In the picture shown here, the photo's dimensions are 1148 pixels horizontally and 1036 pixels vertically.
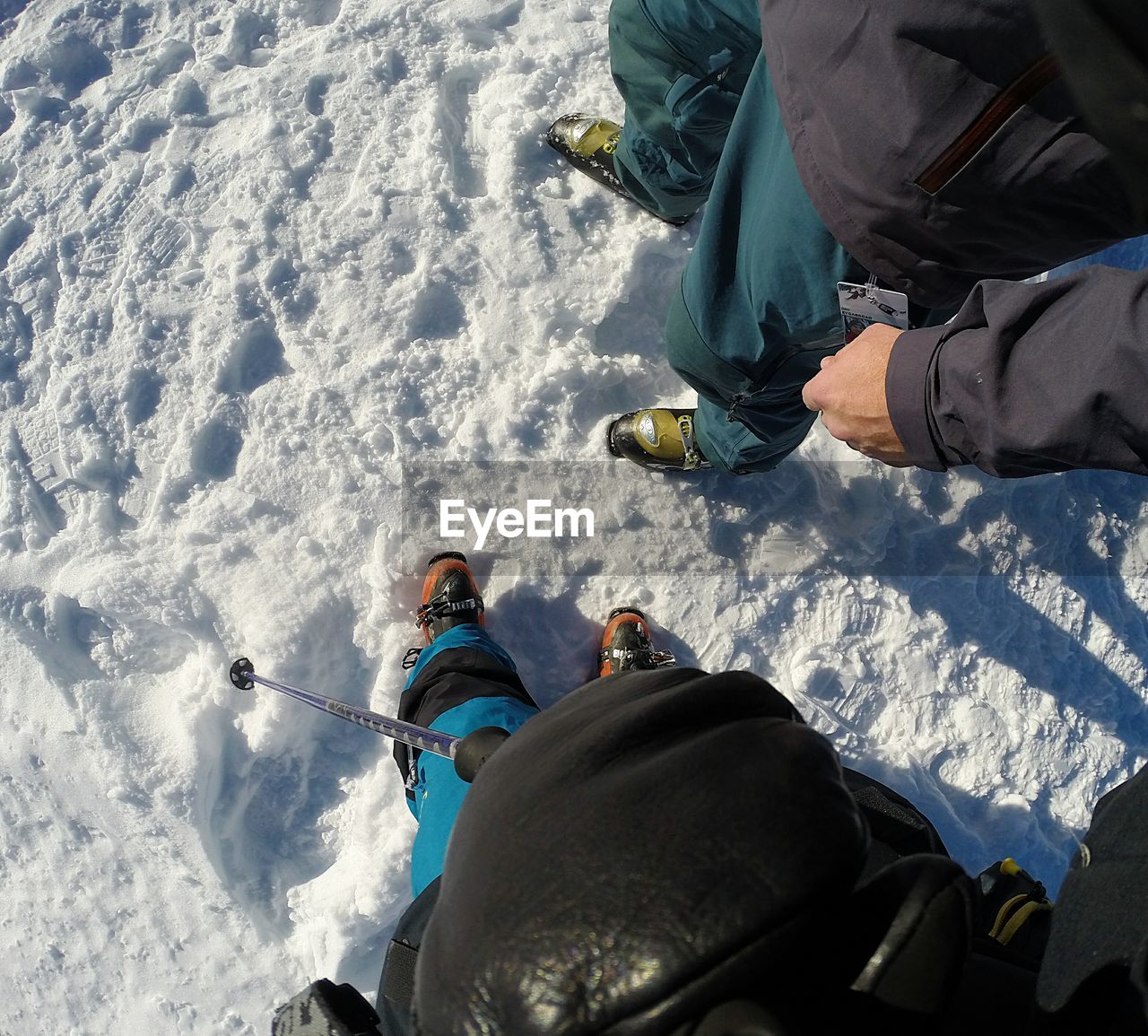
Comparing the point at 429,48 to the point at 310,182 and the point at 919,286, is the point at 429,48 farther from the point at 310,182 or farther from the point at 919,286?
the point at 919,286

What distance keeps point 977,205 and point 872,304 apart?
27 cm

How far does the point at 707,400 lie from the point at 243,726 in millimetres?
1647

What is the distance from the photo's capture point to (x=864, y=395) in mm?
1194

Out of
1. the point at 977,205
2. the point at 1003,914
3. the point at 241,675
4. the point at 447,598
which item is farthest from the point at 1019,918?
the point at 241,675

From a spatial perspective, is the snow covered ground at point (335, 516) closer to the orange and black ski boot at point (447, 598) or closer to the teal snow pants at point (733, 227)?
the orange and black ski boot at point (447, 598)

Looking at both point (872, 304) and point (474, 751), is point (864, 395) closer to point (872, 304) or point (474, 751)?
point (872, 304)

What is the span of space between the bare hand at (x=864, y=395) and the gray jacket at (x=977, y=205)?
0.14 feet

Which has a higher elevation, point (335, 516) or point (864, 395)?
point (864, 395)

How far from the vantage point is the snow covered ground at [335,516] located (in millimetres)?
2100

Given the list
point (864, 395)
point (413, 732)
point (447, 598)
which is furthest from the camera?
point (447, 598)

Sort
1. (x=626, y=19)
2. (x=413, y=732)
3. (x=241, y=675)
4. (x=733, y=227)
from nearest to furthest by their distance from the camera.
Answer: (x=733, y=227)
(x=413, y=732)
(x=626, y=19)
(x=241, y=675)

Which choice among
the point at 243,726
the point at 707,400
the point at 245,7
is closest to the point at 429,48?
the point at 245,7

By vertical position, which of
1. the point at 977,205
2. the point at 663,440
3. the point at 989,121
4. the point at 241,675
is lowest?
the point at 241,675

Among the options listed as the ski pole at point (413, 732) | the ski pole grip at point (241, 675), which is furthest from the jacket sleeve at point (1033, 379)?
the ski pole grip at point (241, 675)
